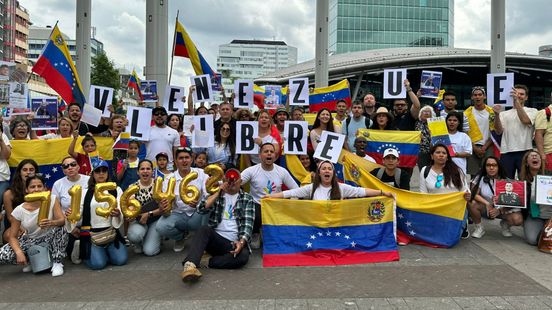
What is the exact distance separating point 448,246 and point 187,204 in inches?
153

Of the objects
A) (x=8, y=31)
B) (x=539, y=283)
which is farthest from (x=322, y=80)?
(x=8, y=31)

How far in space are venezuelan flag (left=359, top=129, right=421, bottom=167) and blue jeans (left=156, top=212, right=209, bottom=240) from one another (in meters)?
3.40

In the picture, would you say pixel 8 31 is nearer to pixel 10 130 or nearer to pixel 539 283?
pixel 10 130

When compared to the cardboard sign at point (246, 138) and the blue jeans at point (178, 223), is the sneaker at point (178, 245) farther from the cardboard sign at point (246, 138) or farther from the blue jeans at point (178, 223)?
the cardboard sign at point (246, 138)

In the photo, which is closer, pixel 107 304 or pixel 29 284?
pixel 107 304

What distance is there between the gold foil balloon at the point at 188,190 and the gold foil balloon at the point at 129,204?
Result: 585mm

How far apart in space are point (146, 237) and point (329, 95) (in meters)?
6.99

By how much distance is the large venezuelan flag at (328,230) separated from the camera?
Result: 610 cm

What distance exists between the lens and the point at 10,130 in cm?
797

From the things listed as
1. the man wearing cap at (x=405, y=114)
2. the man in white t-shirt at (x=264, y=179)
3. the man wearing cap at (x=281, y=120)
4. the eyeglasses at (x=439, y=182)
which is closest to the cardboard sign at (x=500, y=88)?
the man wearing cap at (x=405, y=114)

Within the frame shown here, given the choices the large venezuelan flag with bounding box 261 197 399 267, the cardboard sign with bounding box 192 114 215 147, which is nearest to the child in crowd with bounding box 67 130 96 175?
the cardboard sign with bounding box 192 114 215 147

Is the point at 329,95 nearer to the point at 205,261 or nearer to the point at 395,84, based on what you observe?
the point at 395,84

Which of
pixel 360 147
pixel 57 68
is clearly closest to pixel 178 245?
pixel 360 147

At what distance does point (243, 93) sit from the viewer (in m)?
9.57
